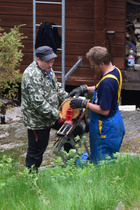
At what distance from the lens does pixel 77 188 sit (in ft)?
12.8

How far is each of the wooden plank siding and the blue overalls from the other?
5904 millimetres

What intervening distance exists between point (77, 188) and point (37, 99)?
1791mm

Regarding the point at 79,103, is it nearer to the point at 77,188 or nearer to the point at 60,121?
the point at 60,121

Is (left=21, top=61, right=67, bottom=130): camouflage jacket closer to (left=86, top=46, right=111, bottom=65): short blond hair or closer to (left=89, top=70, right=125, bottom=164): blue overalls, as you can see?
(left=89, top=70, right=125, bottom=164): blue overalls

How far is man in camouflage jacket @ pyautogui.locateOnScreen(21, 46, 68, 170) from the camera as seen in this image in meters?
5.46

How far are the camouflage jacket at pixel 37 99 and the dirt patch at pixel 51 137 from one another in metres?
1.72

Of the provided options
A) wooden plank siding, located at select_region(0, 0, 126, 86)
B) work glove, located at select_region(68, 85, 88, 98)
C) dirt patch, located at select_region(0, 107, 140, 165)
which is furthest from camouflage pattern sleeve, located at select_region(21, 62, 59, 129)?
wooden plank siding, located at select_region(0, 0, 126, 86)

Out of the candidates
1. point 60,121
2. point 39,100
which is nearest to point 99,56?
point 39,100

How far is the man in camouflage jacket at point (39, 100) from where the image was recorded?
546 centimetres

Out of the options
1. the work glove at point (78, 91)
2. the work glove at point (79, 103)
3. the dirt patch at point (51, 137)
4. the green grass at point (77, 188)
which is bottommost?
the dirt patch at point (51, 137)

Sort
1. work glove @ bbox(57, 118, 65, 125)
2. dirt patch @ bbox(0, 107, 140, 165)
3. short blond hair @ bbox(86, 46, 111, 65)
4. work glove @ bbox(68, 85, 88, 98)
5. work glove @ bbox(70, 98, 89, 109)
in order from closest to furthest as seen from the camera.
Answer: short blond hair @ bbox(86, 46, 111, 65) < work glove @ bbox(70, 98, 89, 109) < work glove @ bbox(68, 85, 88, 98) < work glove @ bbox(57, 118, 65, 125) < dirt patch @ bbox(0, 107, 140, 165)

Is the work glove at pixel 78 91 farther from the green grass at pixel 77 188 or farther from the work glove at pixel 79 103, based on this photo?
the green grass at pixel 77 188

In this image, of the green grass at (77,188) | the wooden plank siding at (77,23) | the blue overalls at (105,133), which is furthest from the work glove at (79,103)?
the wooden plank siding at (77,23)

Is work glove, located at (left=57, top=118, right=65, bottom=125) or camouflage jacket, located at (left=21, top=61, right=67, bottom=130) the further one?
work glove, located at (left=57, top=118, right=65, bottom=125)
